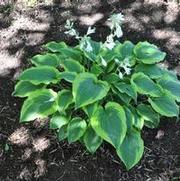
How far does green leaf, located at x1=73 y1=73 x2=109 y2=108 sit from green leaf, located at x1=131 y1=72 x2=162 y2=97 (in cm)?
28

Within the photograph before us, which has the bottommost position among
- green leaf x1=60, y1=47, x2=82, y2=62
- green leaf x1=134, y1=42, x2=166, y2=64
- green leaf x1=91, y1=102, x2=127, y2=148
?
green leaf x1=91, y1=102, x2=127, y2=148

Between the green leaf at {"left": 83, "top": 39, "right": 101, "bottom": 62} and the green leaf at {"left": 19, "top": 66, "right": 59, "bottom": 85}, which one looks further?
the green leaf at {"left": 83, "top": 39, "right": 101, "bottom": 62}

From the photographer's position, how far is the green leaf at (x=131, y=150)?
11.6 feet

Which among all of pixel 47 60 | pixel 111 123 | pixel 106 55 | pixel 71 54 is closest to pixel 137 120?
pixel 111 123

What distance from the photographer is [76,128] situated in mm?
3689

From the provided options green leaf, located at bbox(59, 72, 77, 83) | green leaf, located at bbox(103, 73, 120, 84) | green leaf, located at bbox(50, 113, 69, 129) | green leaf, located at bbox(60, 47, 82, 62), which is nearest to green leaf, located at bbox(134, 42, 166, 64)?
green leaf, located at bbox(103, 73, 120, 84)

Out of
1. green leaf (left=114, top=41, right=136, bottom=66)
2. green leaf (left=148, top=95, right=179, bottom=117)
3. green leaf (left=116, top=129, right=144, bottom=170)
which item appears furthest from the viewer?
green leaf (left=114, top=41, right=136, bottom=66)

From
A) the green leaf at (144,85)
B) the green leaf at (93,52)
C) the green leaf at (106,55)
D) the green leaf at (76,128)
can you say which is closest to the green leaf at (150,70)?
the green leaf at (144,85)

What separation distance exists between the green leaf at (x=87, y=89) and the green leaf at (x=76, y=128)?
11.3 inches

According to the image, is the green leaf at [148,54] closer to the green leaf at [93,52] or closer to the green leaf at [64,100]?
the green leaf at [93,52]

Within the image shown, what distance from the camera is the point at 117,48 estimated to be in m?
4.16

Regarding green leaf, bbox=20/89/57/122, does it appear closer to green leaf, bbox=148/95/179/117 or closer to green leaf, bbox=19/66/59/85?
green leaf, bbox=19/66/59/85

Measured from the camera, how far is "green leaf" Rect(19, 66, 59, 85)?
3834 millimetres

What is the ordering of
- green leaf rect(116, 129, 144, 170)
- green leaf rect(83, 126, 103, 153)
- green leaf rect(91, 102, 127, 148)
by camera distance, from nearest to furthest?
1. green leaf rect(91, 102, 127, 148)
2. green leaf rect(116, 129, 144, 170)
3. green leaf rect(83, 126, 103, 153)
